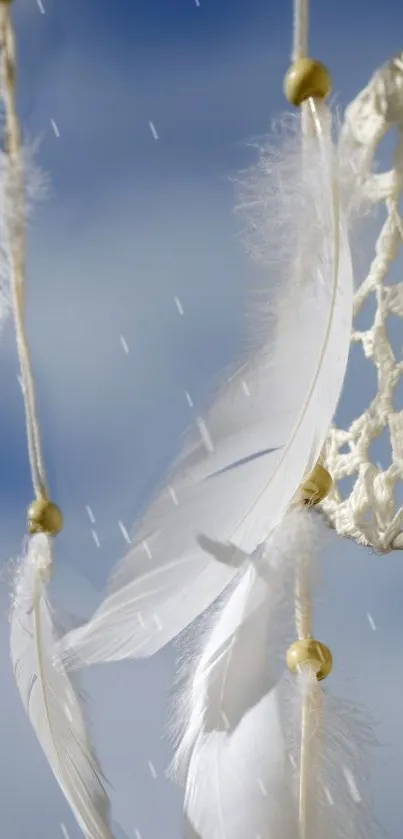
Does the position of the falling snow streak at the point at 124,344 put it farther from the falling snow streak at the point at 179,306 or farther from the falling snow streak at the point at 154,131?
the falling snow streak at the point at 154,131

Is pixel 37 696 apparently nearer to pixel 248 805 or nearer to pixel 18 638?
pixel 18 638

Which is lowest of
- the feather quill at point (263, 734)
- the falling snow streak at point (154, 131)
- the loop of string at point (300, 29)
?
the feather quill at point (263, 734)

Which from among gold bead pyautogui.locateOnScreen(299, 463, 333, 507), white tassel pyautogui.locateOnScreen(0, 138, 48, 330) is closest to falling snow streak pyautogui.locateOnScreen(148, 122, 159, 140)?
white tassel pyautogui.locateOnScreen(0, 138, 48, 330)

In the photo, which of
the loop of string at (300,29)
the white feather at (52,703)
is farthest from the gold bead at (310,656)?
the loop of string at (300,29)

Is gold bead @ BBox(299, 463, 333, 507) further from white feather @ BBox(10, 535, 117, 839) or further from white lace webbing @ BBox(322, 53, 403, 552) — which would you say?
white feather @ BBox(10, 535, 117, 839)

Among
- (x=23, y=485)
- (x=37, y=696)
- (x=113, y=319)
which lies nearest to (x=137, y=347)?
(x=113, y=319)

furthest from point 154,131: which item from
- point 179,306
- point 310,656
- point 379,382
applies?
point 310,656
